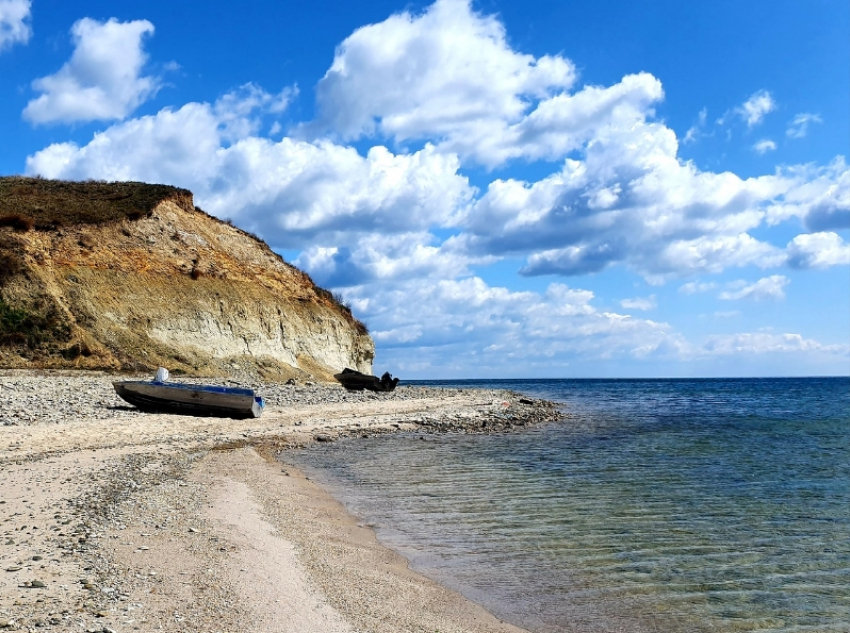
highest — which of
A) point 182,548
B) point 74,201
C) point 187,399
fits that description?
point 74,201

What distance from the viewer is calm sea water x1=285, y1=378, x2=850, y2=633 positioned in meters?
7.03

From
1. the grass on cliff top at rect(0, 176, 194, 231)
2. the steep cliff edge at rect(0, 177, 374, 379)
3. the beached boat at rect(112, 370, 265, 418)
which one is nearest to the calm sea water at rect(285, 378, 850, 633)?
the beached boat at rect(112, 370, 265, 418)

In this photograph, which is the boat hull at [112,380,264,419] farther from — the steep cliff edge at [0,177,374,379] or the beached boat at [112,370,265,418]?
the steep cliff edge at [0,177,374,379]

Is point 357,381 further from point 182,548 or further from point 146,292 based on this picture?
point 182,548

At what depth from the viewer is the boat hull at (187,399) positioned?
862 inches

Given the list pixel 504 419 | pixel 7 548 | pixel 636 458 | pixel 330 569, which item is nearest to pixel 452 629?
pixel 330 569

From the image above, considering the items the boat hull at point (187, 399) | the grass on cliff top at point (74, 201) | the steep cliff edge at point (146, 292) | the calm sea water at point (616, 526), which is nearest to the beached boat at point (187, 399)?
the boat hull at point (187, 399)

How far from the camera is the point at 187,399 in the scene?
72.2ft

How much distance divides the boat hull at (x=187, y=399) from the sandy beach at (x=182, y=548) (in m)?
4.79

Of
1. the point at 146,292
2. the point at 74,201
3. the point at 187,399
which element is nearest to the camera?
the point at 187,399

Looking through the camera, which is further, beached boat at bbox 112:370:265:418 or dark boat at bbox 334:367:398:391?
dark boat at bbox 334:367:398:391

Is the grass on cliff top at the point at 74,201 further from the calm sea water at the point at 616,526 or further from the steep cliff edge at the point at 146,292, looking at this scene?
the calm sea water at the point at 616,526

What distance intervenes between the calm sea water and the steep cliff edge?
2071 centimetres

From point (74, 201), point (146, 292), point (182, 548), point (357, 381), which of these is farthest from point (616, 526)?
point (74, 201)
